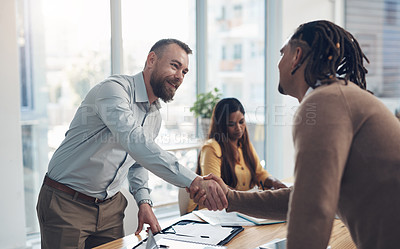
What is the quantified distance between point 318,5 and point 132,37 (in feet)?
8.32

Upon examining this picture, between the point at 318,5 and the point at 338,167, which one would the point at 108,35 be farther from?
the point at 338,167

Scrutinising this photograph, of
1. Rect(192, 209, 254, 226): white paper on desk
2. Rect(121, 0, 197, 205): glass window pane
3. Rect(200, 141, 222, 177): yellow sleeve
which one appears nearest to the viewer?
Rect(192, 209, 254, 226): white paper on desk

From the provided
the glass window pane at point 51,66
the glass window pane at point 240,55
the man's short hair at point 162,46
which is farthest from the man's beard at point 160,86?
the glass window pane at point 240,55

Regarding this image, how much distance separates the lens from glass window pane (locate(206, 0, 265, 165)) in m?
4.63

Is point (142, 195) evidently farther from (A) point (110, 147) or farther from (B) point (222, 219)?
(B) point (222, 219)

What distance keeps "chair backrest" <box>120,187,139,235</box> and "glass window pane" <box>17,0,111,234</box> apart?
4.91 ft

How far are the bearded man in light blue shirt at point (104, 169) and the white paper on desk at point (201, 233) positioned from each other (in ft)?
0.34

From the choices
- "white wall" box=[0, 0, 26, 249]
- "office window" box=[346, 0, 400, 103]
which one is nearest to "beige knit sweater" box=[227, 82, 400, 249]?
"white wall" box=[0, 0, 26, 249]

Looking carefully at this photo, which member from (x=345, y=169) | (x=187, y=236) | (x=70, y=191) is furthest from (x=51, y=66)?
(x=345, y=169)

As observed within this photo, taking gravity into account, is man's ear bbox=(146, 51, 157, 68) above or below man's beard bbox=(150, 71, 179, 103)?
above

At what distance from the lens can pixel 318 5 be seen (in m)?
5.14

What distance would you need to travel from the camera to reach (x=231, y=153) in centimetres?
295

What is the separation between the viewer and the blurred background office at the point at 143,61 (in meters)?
3.17

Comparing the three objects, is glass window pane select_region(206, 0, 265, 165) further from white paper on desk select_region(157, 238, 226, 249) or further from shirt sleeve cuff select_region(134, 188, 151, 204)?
white paper on desk select_region(157, 238, 226, 249)
